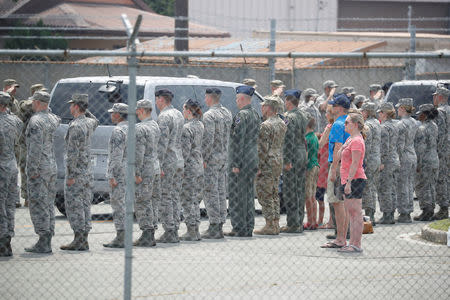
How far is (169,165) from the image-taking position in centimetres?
1131

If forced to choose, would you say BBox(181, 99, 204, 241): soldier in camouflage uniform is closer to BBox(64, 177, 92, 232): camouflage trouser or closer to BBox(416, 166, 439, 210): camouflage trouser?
BBox(64, 177, 92, 232): camouflage trouser

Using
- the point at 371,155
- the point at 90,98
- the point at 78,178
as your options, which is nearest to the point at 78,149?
the point at 78,178

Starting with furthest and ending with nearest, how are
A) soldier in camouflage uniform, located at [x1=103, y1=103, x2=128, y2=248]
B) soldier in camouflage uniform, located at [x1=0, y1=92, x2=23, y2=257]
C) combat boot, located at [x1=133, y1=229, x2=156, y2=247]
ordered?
combat boot, located at [x1=133, y1=229, x2=156, y2=247] → soldier in camouflage uniform, located at [x1=103, y1=103, x2=128, y2=248] → soldier in camouflage uniform, located at [x1=0, y1=92, x2=23, y2=257]

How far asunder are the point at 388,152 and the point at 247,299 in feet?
18.6

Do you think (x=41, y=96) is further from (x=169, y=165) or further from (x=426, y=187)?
(x=426, y=187)

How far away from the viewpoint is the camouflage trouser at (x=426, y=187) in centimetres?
1392

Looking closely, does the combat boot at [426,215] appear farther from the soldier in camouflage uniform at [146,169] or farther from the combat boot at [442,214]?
the soldier in camouflage uniform at [146,169]

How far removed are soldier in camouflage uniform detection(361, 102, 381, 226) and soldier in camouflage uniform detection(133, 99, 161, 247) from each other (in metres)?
3.42

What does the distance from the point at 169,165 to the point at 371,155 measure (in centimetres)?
322

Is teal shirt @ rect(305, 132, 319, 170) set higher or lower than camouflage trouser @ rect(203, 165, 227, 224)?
higher

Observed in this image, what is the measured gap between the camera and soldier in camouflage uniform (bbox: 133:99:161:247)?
1073 cm

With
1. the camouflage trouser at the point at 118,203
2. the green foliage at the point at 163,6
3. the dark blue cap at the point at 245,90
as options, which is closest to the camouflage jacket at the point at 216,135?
the dark blue cap at the point at 245,90

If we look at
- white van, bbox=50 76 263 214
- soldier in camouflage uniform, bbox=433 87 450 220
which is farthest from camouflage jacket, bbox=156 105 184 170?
soldier in camouflage uniform, bbox=433 87 450 220

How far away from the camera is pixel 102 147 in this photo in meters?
12.4
